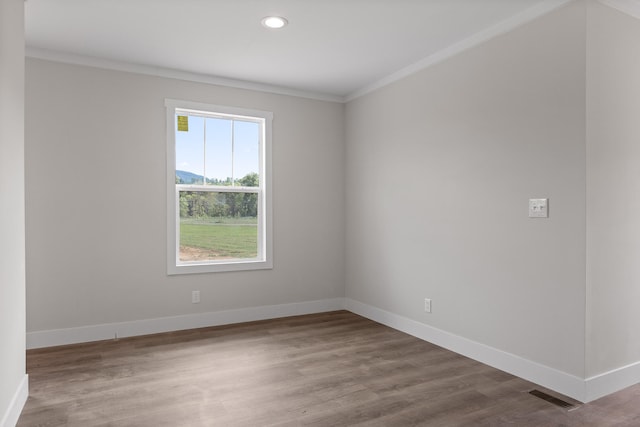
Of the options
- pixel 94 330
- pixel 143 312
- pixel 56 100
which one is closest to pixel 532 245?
pixel 143 312

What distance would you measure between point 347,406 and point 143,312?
2.42 meters

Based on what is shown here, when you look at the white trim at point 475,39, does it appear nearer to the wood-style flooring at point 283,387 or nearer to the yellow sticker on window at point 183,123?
the yellow sticker on window at point 183,123

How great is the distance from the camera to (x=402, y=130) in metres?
4.18

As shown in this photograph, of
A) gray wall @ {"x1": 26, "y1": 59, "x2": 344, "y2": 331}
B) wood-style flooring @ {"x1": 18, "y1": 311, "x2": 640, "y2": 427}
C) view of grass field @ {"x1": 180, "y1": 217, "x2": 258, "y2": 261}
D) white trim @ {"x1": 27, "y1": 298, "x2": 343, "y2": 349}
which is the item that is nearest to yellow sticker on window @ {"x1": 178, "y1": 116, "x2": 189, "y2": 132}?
gray wall @ {"x1": 26, "y1": 59, "x2": 344, "y2": 331}

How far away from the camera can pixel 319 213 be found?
4.98 metres

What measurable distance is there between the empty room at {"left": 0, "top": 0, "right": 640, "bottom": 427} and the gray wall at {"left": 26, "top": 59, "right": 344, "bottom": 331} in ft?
0.06

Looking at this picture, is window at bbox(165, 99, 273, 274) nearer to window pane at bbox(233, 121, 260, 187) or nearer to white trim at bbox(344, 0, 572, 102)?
window pane at bbox(233, 121, 260, 187)

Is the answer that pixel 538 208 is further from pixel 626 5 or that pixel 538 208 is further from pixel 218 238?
pixel 218 238

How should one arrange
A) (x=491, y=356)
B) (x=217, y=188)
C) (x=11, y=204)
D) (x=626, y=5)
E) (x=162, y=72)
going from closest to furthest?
(x=11, y=204), (x=626, y=5), (x=491, y=356), (x=162, y=72), (x=217, y=188)

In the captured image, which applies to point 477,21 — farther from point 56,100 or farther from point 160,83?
point 56,100

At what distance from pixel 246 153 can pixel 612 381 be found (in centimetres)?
377

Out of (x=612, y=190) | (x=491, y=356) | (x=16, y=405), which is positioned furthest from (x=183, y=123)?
(x=612, y=190)

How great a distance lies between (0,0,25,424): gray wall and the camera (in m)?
2.14

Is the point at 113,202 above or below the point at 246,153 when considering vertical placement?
below
